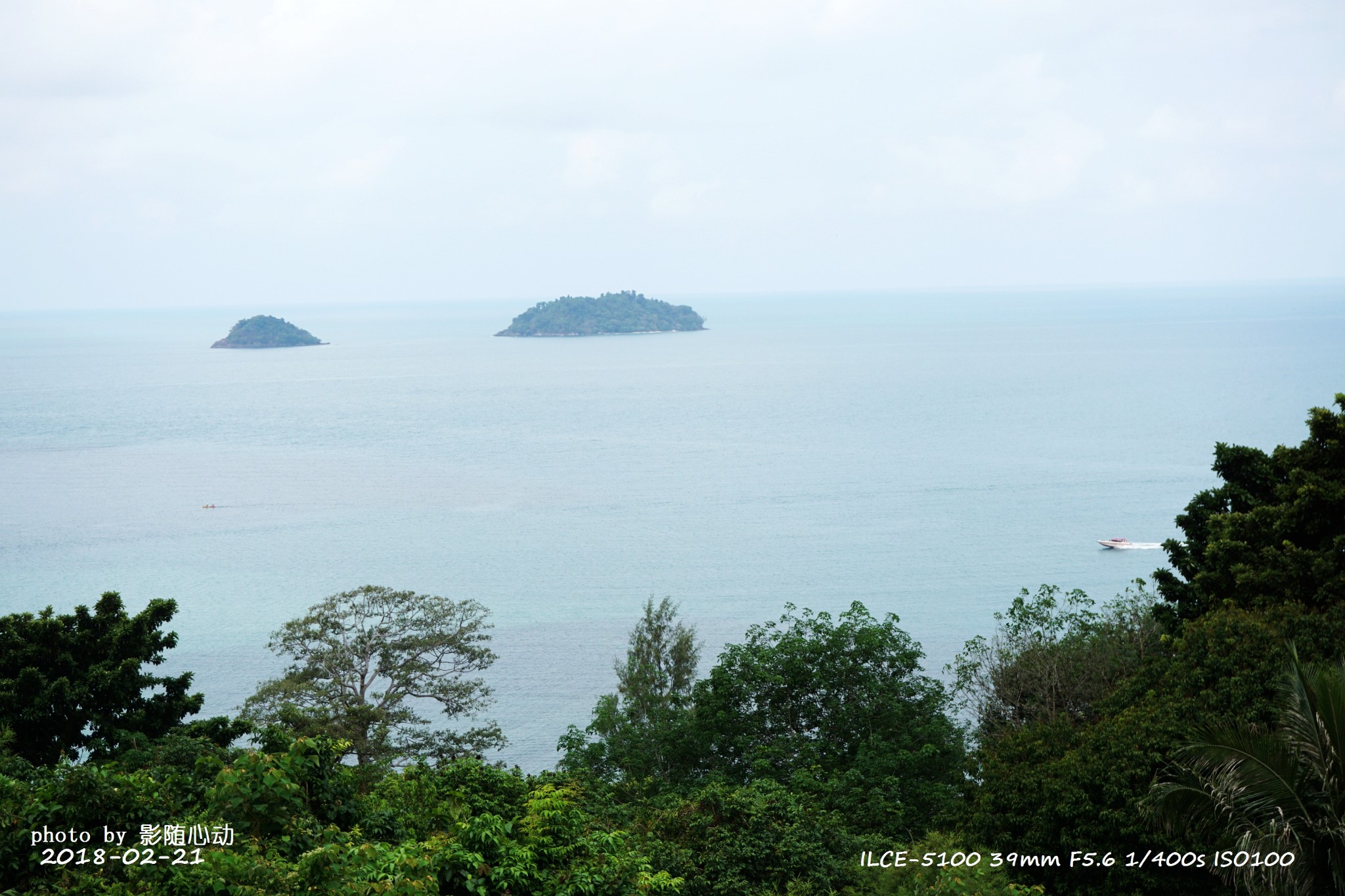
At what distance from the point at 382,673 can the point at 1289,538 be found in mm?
21001

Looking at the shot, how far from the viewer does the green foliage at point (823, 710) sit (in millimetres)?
19484

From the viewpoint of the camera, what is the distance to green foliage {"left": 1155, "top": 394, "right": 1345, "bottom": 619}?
15117 mm

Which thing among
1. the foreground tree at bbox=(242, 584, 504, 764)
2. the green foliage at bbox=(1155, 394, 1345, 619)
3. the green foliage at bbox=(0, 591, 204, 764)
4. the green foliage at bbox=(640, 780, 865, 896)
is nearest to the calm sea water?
the foreground tree at bbox=(242, 584, 504, 764)

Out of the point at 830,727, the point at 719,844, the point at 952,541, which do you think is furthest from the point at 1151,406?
the point at 719,844

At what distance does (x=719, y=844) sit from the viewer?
41.0 ft

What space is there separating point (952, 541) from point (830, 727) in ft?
138

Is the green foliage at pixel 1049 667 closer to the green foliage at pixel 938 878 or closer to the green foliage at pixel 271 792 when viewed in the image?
the green foliage at pixel 938 878

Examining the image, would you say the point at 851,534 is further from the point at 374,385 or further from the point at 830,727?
the point at 374,385

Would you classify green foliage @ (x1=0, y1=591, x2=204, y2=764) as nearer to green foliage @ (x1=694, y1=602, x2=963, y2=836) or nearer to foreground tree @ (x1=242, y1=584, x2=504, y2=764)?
foreground tree @ (x1=242, y1=584, x2=504, y2=764)

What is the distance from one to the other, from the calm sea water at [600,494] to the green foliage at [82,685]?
1670cm

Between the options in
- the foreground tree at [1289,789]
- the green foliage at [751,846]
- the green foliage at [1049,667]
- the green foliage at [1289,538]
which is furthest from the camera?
the green foliage at [1049,667]

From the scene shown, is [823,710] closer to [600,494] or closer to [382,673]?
[382,673]

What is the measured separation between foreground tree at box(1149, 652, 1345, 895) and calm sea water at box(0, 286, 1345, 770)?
25962mm

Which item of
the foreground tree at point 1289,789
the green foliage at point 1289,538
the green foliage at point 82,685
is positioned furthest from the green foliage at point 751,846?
the green foliage at point 82,685
